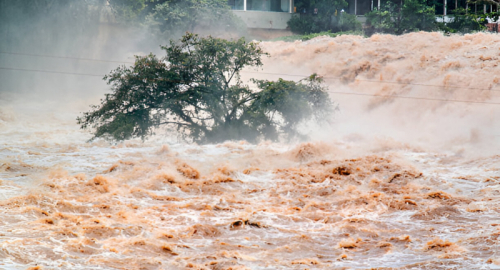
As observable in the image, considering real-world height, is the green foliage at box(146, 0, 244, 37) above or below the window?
below

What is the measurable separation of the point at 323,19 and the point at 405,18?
5.23 meters

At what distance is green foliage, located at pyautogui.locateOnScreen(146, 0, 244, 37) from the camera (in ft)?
109

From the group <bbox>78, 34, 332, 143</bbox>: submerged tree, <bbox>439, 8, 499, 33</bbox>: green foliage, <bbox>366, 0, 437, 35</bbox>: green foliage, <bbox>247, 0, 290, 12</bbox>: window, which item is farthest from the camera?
<bbox>247, 0, 290, 12</bbox>: window

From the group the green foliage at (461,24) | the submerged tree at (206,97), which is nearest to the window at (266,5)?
the green foliage at (461,24)

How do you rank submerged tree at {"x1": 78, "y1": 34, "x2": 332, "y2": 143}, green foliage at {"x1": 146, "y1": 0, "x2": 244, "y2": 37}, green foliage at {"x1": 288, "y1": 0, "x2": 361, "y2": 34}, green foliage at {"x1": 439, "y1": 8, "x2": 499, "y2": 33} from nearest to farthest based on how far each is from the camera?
submerged tree at {"x1": 78, "y1": 34, "x2": 332, "y2": 143} → green foliage at {"x1": 439, "y1": 8, "x2": 499, "y2": 33} → green foliage at {"x1": 146, "y1": 0, "x2": 244, "y2": 37} → green foliage at {"x1": 288, "y1": 0, "x2": 361, "y2": 34}

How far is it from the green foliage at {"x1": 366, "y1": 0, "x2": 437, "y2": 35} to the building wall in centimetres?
588

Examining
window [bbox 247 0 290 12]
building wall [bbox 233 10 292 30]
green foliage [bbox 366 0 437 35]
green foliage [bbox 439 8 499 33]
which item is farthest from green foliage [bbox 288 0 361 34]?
green foliage [bbox 439 8 499 33]

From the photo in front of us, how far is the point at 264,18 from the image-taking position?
35625mm

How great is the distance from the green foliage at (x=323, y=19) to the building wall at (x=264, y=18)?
73 cm

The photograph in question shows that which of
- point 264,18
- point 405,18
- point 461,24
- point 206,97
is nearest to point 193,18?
point 264,18

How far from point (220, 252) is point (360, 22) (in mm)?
27360

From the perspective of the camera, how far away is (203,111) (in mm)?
21125

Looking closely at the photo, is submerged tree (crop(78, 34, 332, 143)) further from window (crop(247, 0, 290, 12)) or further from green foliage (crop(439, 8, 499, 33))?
window (crop(247, 0, 290, 12))

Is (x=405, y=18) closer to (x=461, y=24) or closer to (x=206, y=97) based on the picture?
(x=461, y=24)
